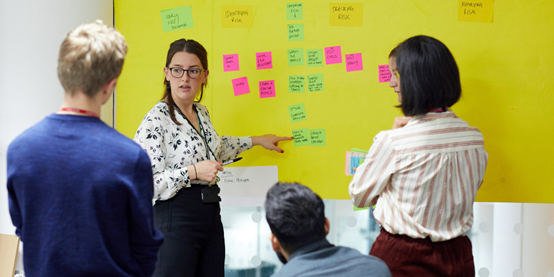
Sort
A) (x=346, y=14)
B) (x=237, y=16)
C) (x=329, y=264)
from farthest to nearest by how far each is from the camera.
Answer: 1. (x=237, y=16)
2. (x=346, y=14)
3. (x=329, y=264)

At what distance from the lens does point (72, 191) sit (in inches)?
39.3

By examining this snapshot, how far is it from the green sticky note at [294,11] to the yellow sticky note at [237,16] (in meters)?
0.20

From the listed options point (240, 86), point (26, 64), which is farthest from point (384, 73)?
point (26, 64)

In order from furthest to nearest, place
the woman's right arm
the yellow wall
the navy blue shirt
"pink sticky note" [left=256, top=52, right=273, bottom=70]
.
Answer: "pink sticky note" [left=256, top=52, right=273, bottom=70], the yellow wall, the woman's right arm, the navy blue shirt

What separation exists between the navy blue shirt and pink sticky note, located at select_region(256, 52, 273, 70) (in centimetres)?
146

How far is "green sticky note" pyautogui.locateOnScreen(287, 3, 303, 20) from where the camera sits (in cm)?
230

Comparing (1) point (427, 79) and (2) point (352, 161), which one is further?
(2) point (352, 161)

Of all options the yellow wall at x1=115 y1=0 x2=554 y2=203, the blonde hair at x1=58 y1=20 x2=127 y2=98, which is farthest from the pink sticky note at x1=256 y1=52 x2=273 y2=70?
the blonde hair at x1=58 y1=20 x2=127 y2=98

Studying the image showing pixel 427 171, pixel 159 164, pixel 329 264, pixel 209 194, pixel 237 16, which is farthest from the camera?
pixel 237 16

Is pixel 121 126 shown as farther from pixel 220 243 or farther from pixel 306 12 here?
pixel 306 12

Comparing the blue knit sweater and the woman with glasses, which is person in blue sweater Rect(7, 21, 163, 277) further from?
the woman with glasses

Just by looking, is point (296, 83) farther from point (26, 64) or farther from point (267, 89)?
point (26, 64)

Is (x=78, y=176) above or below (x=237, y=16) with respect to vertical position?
below

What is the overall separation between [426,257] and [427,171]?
0.92ft
